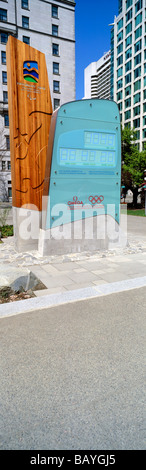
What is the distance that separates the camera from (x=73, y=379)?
8.55 feet

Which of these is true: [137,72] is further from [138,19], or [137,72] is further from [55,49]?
[55,49]

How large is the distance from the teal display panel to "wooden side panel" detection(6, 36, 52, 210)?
822mm

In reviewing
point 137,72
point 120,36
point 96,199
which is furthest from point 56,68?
point 96,199

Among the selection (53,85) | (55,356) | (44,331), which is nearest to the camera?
(55,356)

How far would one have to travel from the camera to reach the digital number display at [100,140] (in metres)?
7.16

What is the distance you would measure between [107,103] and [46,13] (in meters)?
41.2

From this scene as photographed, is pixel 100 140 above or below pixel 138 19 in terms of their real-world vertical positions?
below

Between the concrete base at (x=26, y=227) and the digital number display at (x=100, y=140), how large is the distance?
7.68 feet

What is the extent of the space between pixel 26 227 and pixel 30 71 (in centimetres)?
401

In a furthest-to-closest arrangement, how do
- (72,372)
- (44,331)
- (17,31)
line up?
1. (17,31)
2. (44,331)
3. (72,372)

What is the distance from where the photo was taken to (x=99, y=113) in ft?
23.7

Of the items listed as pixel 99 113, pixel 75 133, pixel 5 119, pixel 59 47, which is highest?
pixel 59 47
